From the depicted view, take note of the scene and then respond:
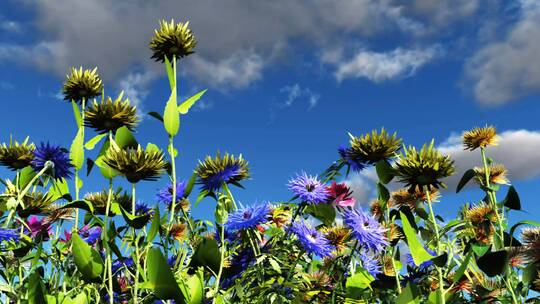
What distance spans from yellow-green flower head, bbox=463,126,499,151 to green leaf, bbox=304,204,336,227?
87 centimetres

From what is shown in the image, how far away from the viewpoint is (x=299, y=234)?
2.12 m

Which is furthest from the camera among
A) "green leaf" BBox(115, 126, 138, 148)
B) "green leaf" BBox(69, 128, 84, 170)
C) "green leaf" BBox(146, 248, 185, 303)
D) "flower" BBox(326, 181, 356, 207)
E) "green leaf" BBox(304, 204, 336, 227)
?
"flower" BBox(326, 181, 356, 207)

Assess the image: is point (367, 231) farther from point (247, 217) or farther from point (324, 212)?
point (247, 217)

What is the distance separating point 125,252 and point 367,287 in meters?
0.96

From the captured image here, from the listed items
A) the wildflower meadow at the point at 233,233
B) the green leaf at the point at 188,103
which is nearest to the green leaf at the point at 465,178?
the wildflower meadow at the point at 233,233

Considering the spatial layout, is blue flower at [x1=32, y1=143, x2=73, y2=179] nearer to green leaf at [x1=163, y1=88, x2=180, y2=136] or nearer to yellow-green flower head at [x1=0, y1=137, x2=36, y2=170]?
yellow-green flower head at [x1=0, y1=137, x2=36, y2=170]

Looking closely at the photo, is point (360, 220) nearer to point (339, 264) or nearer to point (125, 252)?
point (339, 264)

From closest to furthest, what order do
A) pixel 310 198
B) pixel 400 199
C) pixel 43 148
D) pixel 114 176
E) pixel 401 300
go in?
1. pixel 401 300
2. pixel 114 176
3. pixel 310 198
4. pixel 43 148
5. pixel 400 199

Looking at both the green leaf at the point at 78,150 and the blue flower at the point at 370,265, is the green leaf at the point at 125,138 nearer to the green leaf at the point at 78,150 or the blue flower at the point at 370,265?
the green leaf at the point at 78,150

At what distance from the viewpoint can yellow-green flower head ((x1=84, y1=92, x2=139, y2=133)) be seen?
7.15ft

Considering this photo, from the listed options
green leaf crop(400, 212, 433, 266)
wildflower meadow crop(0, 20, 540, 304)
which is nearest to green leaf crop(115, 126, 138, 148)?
wildflower meadow crop(0, 20, 540, 304)

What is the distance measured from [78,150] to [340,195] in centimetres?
115

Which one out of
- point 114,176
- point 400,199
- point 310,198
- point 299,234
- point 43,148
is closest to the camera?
point 114,176

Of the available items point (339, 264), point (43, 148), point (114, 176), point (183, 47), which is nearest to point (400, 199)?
point (339, 264)
